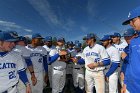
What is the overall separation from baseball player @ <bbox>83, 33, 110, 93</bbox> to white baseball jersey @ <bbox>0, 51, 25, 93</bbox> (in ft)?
9.73

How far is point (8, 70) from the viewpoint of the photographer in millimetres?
3615

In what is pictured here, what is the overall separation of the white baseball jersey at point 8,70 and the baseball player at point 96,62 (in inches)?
117

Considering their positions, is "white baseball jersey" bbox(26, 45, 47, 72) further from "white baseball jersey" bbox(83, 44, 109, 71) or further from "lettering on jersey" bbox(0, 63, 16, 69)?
"lettering on jersey" bbox(0, 63, 16, 69)

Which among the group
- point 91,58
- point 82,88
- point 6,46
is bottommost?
point 82,88

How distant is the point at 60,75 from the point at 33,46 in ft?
4.63

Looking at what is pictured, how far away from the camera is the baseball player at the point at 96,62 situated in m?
6.19

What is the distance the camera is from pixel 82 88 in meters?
7.98

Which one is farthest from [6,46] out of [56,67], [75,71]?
[75,71]

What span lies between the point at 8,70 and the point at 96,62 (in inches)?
129

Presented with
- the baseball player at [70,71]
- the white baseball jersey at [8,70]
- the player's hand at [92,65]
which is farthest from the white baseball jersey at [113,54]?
the white baseball jersey at [8,70]

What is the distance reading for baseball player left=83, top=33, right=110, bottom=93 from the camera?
6188 mm

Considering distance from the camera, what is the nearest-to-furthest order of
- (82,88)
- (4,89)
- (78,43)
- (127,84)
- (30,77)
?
(127,84)
(4,89)
(30,77)
(82,88)
(78,43)

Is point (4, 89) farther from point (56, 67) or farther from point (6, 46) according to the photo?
point (56, 67)

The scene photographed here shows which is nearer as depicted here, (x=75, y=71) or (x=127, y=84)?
(x=127, y=84)
